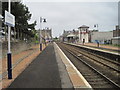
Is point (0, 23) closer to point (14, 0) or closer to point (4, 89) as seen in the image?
point (14, 0)

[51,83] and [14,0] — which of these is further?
[14,0]

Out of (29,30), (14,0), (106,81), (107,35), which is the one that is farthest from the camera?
(107,35)

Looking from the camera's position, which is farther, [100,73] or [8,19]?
[100,73]

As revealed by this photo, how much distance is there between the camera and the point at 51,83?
267 inches

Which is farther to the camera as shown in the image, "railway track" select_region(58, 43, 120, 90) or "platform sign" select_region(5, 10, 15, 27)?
"railway track" select_region(58, 43, 120, 90)

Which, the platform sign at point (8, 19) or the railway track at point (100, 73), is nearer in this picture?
the platform sign at point (8, 19)

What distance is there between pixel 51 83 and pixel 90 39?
77.7 m

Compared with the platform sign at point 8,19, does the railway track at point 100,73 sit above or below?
below

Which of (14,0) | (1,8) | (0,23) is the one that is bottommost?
(0,23)

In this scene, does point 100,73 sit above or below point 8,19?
below

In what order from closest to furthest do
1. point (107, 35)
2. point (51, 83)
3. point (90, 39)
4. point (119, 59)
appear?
1. point (51, 83)
2. point (119, 59)
3. point (107, 35)
4. point (90, 39)

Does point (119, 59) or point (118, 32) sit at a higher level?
point (118, 32)

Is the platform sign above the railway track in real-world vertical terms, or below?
above

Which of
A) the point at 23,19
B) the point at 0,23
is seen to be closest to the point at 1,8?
the point at 0,23
